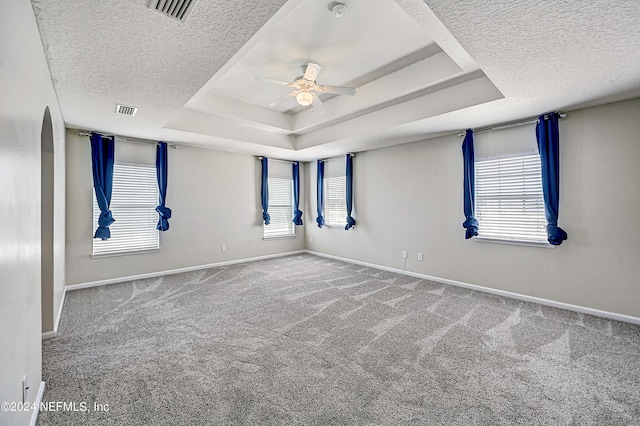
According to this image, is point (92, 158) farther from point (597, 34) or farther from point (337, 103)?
point (597, 34)

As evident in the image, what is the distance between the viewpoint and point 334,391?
2.07 m

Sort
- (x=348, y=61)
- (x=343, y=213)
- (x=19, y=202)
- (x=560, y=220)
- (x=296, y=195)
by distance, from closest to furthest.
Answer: (x=19, y=202), (x=348, y=61), (x=560, y=220), (x=343, y=213), (x=296, y=195)

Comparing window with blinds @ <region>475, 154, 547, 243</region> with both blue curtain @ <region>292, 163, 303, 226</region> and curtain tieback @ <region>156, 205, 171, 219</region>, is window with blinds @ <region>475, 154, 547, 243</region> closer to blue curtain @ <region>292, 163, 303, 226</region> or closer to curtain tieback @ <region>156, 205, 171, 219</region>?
blue curtain @ <region>292, 163, 303, 226</region>

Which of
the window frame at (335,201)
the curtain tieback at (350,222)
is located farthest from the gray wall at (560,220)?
the window frame at (335,201)

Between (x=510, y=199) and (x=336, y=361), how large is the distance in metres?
3.40

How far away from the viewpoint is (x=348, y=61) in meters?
3.43

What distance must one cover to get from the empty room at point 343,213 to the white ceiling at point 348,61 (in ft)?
0.08

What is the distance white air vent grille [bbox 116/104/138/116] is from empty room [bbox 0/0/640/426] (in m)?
0.09

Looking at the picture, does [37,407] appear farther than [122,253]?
No

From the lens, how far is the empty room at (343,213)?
1820 mm

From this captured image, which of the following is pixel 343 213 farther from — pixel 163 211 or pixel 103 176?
pixel 103 176

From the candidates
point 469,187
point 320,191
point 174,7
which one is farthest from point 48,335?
point 469,187

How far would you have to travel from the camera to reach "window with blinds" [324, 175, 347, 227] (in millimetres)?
6555

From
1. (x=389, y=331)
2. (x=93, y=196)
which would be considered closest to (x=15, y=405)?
(x=389, y=331)
